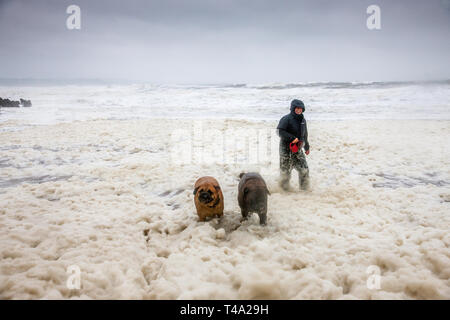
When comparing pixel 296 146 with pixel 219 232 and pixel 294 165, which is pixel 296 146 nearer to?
pixel 294 165

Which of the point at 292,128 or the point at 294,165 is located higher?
the point at 292,128

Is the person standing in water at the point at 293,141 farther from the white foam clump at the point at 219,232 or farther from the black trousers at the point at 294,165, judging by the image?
the white foam clump at the point at 219,232

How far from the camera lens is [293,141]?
15.9ft

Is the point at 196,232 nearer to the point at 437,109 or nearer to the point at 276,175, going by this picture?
the point at 276,175

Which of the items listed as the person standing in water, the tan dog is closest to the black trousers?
the person standing in water

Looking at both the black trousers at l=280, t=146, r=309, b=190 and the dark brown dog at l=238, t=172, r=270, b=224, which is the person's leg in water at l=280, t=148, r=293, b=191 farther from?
the dark brown dog at l=238, t=172, r=270, b=224

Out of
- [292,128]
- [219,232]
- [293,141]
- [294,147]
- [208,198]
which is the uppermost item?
[292,128]

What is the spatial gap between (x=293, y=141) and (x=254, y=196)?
5.92ft

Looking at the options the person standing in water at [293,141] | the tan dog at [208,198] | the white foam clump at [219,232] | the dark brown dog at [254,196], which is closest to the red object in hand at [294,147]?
the person standing in water at [293,141]

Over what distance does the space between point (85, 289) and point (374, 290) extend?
2.74 m

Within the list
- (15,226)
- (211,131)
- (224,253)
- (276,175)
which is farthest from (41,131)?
(224,253)

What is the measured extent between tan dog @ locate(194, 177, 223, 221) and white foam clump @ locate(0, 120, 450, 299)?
19 cm

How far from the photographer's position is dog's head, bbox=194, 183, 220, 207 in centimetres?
359

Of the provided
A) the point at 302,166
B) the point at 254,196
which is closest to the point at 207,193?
the point at 254,196
